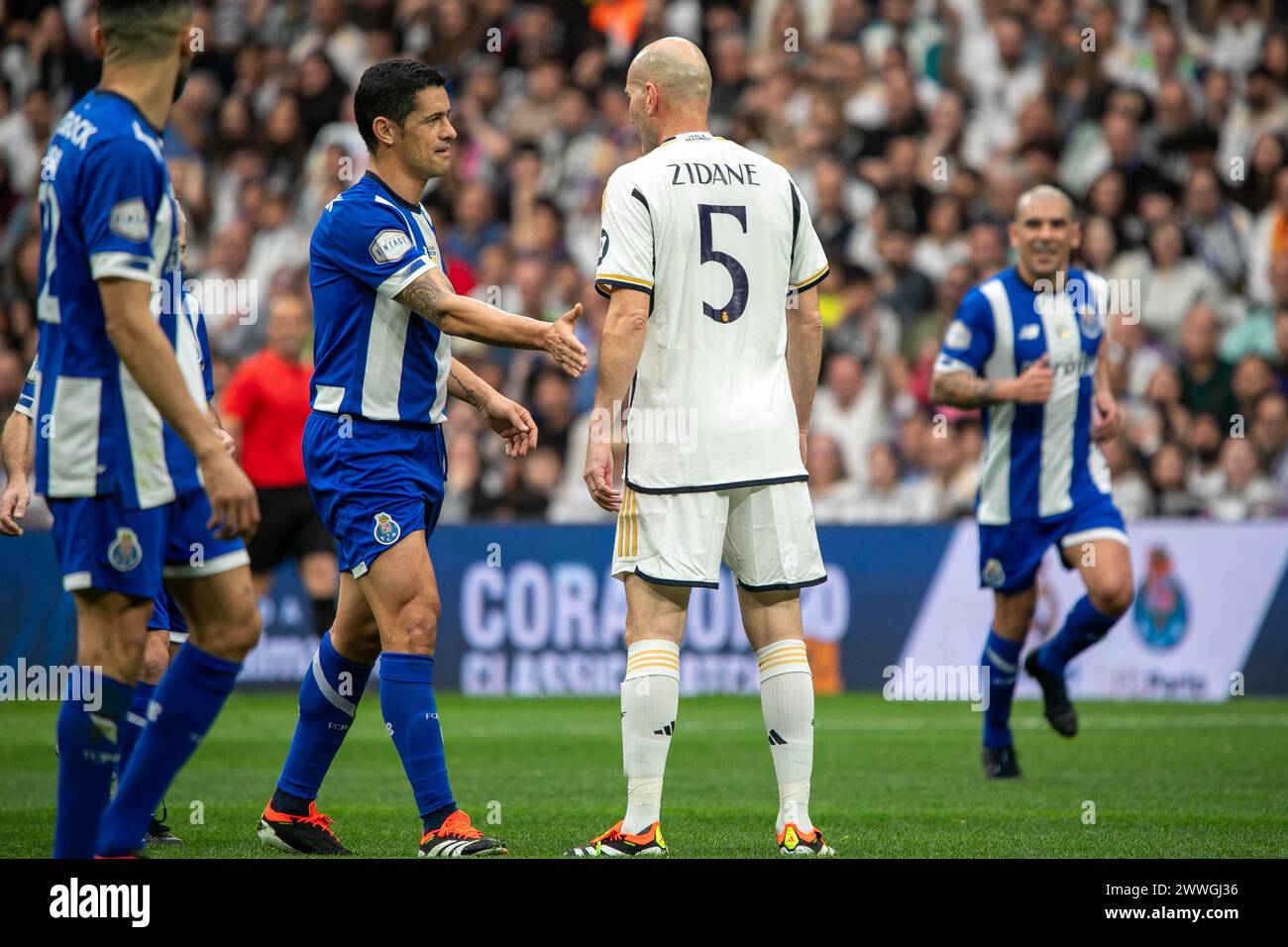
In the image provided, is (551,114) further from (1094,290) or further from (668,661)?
(668,661)

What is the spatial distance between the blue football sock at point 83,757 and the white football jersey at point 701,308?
76.8 inches

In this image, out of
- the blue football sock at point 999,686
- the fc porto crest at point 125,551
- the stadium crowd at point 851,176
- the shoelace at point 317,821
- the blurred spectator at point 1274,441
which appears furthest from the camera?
the stadium crowd at point 851,176

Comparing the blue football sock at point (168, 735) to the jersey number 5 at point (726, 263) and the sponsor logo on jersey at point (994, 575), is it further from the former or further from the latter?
the sponsor logo on jersey at point (994, 575)

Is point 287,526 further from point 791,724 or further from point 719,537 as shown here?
point 791,724

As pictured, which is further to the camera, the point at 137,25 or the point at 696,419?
the point at 696,419

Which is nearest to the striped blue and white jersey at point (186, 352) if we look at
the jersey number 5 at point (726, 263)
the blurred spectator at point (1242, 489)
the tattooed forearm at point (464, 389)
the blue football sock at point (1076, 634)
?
the tattooed forearm at point (464, 389)

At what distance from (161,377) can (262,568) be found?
6.66 metres

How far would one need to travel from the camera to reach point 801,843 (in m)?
5.44

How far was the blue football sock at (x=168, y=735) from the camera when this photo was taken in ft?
15.5

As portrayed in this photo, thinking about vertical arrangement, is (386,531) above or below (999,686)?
above

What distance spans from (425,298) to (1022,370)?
421 cm

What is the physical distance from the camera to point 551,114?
16.7 metres

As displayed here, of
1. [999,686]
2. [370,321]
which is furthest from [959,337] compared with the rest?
[370,321]

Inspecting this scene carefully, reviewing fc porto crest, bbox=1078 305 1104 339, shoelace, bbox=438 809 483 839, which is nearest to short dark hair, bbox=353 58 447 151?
shoelace, bbox=438 809 483 839
